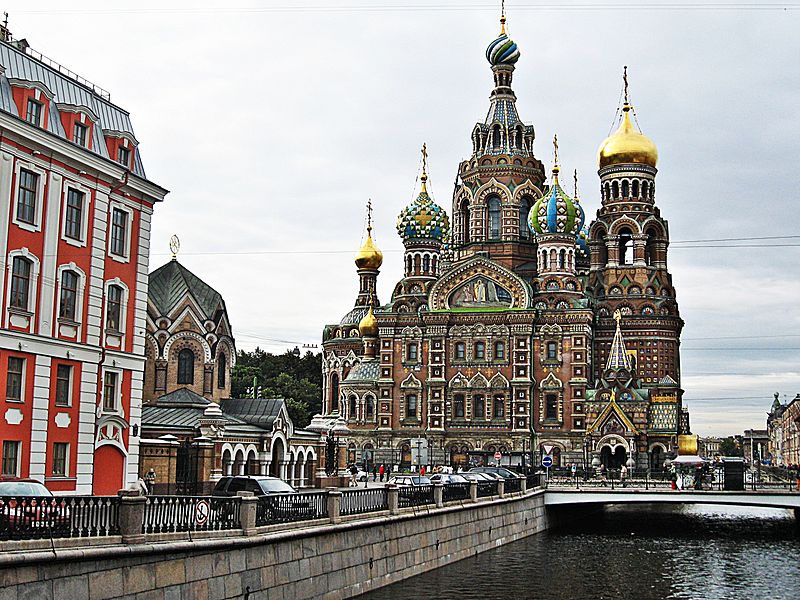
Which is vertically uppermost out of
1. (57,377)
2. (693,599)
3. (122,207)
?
(122,207)

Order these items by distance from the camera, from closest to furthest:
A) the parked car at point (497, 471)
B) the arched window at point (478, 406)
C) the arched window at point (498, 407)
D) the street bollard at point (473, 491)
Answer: the street bollard at point (473, 491), the parked car at point (497, 471), the arched window at point (498, 407), the arched window at point (478, 406)

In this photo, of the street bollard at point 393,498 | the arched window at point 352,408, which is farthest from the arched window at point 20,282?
the arched window at point 352,408

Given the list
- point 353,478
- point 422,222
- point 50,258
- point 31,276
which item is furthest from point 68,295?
point 422,222

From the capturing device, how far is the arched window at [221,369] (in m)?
48.2

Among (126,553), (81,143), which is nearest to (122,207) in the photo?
(81,143)

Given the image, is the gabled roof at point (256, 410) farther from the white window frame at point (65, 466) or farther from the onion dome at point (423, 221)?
the onion dome at point (423, 221)

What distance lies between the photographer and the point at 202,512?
19.1m

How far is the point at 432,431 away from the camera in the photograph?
230ft

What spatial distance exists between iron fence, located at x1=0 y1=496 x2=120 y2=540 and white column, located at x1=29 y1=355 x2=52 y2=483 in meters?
9.14

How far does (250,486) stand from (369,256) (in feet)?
210

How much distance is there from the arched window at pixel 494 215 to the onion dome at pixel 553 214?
385 cm

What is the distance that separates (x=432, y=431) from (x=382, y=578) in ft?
146

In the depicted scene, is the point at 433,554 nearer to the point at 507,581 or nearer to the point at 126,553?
the point at 507,581

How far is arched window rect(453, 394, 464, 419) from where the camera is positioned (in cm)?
7088
